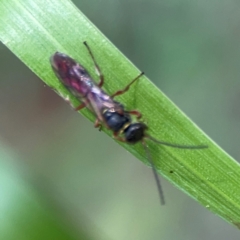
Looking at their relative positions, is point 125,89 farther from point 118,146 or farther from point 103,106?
point 118,146

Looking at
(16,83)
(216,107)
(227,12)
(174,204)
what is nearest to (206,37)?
(227,12)

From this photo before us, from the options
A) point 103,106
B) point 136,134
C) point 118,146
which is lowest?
point 118,146

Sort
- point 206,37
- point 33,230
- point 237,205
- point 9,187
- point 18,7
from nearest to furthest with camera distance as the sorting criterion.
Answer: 1. point 18,7
2. point 237,205
3. point 33,230
4. point 9,187
5. point 206,37

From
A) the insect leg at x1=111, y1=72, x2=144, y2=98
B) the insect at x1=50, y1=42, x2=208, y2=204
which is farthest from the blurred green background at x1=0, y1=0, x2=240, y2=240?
the insect leg at x1=111, y1=72, x2=144, y2=98

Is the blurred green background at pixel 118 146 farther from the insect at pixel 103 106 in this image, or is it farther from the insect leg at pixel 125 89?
the insect leg at pixel 125 89

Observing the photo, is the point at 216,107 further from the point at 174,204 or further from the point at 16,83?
the point at 16,83

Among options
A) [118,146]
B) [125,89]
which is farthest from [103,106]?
[118,146]

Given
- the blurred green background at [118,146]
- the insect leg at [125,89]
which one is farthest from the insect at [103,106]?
the blurred green background at [118,146]
